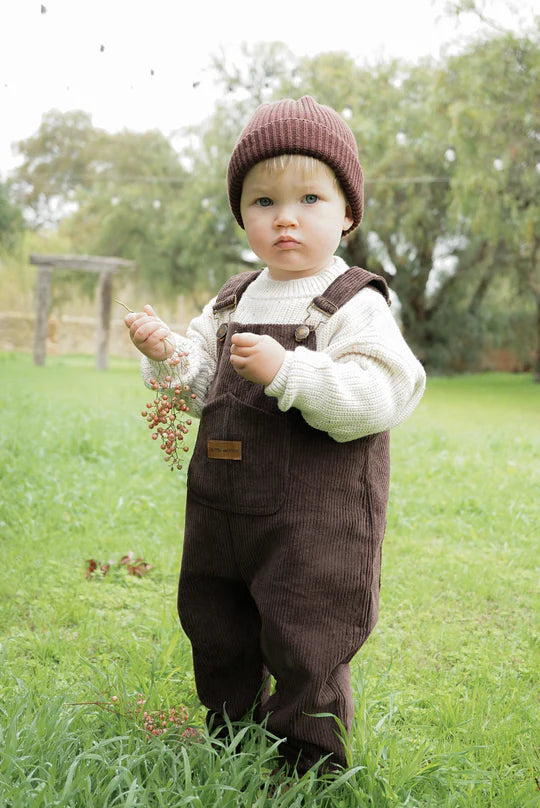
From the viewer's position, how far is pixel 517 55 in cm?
1203

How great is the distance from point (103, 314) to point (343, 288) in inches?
609

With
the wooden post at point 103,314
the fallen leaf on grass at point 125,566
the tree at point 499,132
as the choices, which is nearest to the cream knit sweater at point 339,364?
the fallen leaf on grass at point 125,566

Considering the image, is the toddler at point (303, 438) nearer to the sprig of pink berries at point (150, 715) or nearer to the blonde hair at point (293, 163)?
the blonde hair at point (293, 163)

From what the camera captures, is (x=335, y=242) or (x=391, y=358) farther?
(x=335, y=242)

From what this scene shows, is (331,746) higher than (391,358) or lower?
lower

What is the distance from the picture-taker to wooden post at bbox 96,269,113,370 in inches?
656

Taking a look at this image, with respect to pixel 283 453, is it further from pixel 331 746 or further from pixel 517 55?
pixel 517 55

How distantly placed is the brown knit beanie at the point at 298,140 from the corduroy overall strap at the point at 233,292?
25 centimetres

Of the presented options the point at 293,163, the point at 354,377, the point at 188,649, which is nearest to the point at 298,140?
the point at 293,163

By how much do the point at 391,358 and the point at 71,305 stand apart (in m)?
30.9

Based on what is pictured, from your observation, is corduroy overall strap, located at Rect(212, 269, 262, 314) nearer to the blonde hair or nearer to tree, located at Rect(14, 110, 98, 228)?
the blonde hair

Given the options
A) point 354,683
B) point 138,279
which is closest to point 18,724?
point 354,683

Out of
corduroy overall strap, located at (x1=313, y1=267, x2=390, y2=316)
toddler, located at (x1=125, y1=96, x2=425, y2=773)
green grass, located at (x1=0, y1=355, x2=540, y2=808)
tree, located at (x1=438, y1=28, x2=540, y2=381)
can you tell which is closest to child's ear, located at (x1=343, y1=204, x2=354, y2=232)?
toddler, located at (x1=125, y1=96, x2=425, y2=773)

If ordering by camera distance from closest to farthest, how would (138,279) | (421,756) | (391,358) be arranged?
1. (391,358)
2. (421,756)
3. (138,279)
